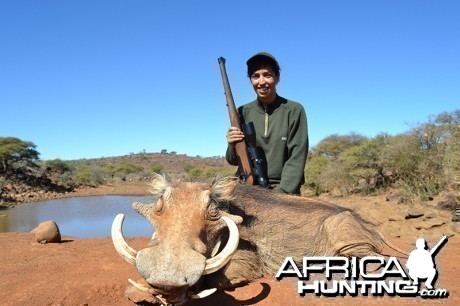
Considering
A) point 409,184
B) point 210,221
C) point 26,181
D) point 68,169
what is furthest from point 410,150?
point 68,169

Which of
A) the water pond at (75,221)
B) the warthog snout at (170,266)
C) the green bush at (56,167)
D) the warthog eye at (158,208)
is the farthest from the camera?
the green bush at (56,167)

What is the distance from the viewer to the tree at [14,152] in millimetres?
27797

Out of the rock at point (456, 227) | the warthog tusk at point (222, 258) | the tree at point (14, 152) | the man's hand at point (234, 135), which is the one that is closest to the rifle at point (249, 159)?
the man's hand at point (234, 135)

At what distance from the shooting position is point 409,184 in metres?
13.5

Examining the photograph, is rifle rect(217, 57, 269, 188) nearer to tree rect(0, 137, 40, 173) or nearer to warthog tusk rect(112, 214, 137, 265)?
warthog tusk rect(112, 214, 137, 265)

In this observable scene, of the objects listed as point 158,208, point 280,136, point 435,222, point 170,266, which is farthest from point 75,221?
point 170,266

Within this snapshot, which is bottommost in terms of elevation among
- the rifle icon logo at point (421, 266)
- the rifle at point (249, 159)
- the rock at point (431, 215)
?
Result: the rock at point (431, 215)

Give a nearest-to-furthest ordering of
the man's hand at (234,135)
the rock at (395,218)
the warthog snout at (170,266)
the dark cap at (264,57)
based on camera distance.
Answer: the warthog snout at (170,266) → the man's hand at (234,135) → the dark cap at (264,57) → the rock at (395,218)

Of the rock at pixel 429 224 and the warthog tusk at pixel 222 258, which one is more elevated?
the warthog tusk at pixel 222 258

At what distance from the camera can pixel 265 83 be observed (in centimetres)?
500

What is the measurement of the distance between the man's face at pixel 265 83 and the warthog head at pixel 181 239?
1.98 metres

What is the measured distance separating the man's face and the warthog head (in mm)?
1980

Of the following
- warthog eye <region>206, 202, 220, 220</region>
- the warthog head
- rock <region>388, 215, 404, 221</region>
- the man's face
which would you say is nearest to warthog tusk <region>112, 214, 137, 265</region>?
the warthog head

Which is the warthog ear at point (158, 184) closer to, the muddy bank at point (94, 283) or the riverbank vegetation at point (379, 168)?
the muddy bank at point (94, 283)
